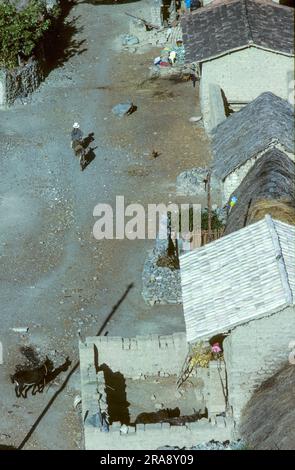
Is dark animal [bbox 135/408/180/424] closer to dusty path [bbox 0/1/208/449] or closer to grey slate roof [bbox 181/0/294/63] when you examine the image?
dusty path [bbox 0/1/208/449]

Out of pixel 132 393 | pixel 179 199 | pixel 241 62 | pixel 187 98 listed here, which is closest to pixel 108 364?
pixel 132 393

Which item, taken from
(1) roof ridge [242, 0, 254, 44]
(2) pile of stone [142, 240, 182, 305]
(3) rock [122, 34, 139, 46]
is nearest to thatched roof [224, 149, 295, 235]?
(2) pile of stone [142, 240, 182, 305]

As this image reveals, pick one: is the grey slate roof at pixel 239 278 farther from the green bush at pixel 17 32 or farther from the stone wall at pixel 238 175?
the green bush at pixel 17 32

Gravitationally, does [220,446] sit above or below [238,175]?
below

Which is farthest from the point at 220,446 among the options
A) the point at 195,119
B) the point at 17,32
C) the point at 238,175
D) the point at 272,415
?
the point at 17,32

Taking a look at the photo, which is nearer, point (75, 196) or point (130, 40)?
point (75, 196)

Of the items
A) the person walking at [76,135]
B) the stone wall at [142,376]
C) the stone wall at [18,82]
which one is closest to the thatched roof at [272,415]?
the stone wall at [142,376]

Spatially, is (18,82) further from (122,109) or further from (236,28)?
(236,28)
